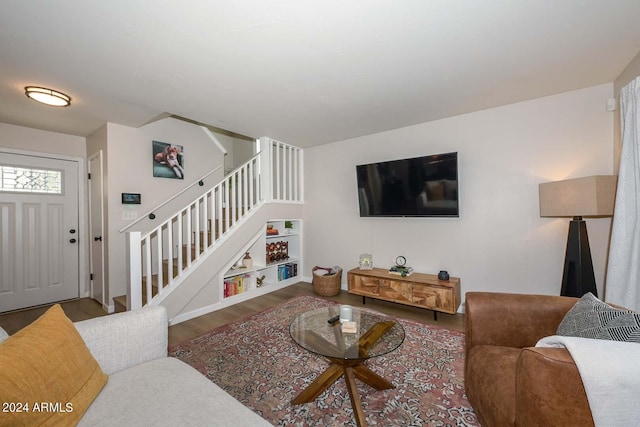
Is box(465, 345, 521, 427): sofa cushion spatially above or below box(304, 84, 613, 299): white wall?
below

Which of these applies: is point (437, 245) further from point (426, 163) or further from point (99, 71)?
point (99, 71)

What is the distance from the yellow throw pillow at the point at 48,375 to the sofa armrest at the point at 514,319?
1891mm

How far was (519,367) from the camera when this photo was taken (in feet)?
3.26

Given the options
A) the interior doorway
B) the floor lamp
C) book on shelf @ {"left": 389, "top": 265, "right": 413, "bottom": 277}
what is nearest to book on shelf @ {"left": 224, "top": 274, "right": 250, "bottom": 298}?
the interior doorway

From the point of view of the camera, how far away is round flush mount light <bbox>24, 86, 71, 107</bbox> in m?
2.34

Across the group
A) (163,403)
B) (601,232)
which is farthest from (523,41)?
(163,403)

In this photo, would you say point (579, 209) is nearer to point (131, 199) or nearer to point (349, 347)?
point (349, 347)

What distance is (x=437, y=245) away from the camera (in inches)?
128

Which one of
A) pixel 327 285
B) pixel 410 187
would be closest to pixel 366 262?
pixel 327 285

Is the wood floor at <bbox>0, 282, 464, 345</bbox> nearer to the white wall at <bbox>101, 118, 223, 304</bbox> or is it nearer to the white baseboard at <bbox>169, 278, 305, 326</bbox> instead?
the white baseboard at <bbox>169, 278, 305, 326</bbox>

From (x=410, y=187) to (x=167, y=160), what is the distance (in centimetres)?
341

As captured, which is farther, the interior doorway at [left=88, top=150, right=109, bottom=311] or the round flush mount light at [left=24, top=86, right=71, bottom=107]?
the interior doorway at [left=88, top=150, right=109, bottom=311]

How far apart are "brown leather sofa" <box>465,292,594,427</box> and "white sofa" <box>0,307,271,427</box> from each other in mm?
969

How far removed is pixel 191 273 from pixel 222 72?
Answer: 2.12 m
